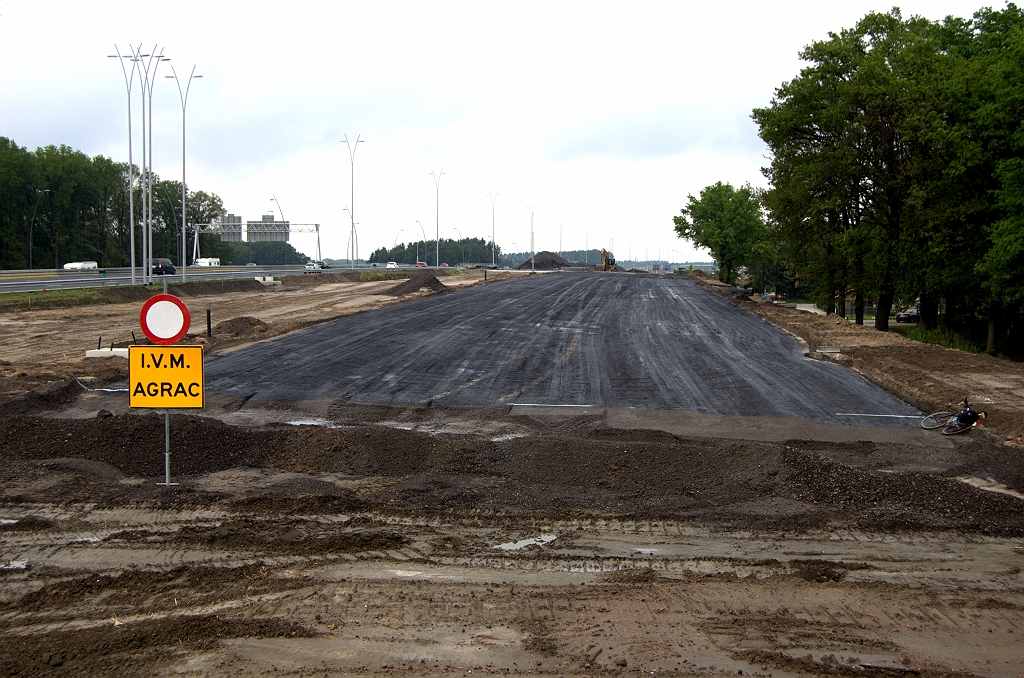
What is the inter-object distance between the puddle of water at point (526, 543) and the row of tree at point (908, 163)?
2859cm

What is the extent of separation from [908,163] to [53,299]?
4044cm

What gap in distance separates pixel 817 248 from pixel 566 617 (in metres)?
38.5

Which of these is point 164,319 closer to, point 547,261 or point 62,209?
point 62,209

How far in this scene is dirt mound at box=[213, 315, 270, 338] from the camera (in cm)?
2506

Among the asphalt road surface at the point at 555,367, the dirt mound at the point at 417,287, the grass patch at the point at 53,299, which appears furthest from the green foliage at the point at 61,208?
the asphalt road surface at the point at 555,367

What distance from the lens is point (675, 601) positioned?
6.10m

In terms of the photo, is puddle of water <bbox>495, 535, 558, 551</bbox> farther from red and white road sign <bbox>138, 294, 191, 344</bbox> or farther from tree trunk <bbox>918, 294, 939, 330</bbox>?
tree trunk <bbox>918, 294, 939, 330</bbox>

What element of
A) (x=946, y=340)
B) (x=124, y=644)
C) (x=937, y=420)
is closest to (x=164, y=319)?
(x=124, y=644)

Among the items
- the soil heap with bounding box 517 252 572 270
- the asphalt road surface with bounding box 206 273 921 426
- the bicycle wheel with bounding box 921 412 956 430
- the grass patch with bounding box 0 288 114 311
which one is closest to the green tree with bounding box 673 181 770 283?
the asphalt road surface with bounding box 206 273 921 426

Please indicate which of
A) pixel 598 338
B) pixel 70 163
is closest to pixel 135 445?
pixel 598 338

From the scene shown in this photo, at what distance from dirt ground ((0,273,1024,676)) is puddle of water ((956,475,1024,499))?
0.13 metres

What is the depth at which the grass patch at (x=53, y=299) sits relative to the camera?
118 feet

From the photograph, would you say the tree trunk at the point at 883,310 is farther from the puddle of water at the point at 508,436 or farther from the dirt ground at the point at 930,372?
the puddle of water at the point at 508,436

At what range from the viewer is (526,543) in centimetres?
750
